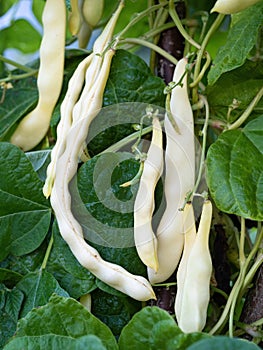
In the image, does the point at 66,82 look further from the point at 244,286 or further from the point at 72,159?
the point at 244,286

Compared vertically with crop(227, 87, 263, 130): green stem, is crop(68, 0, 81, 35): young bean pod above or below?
above

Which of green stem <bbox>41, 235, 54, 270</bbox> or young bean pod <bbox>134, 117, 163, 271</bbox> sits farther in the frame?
green stem <bbox>41, 235, 54, 270</bbox>

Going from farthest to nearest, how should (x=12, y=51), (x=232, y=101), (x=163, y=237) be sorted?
(x=12, y=51) → (x=232, y=101) → (x=163, y=237)

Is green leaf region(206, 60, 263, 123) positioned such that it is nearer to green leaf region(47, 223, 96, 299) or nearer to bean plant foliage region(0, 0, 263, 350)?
bean plant foliage region(0, 0, 263, 350)

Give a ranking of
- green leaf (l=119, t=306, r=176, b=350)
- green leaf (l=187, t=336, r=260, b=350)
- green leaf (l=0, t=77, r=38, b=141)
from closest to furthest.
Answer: green leaf (l=187, t=336, r=260, b=350), green leaf (l=119, t=306, r=176, b=350), green leaf (l=0, t=77, r=38, b=141)

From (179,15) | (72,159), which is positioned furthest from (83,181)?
(179,15)

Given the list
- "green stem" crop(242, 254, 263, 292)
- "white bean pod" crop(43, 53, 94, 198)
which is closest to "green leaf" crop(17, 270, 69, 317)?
"white bean pod" crop(43, 53, 94, 198)

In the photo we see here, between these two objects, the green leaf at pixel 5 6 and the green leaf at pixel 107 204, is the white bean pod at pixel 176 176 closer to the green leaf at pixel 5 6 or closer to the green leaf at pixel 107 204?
the green leaf at pixel 107 204
